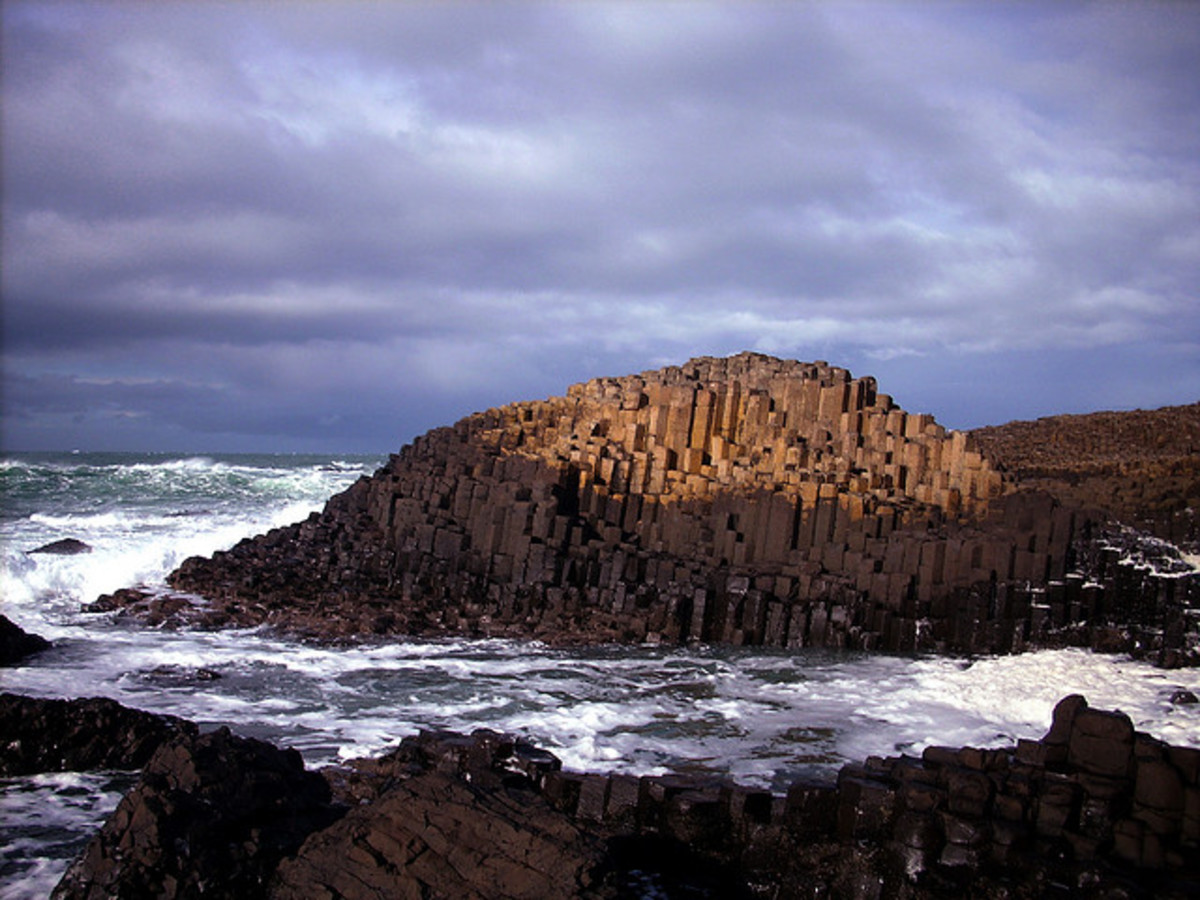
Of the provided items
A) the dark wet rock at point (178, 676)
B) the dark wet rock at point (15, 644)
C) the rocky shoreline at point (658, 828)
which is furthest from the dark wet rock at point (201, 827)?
the dark wet rock at point (15, 644)

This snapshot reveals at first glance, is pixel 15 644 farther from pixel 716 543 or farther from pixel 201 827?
pixel 716 543

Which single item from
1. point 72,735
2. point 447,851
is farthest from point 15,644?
point 447,851

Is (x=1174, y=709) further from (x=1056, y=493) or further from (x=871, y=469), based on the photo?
(x=871, y=469)

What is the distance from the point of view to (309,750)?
7.98m

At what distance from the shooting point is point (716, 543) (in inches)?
601

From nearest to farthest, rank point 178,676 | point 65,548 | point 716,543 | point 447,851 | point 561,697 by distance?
point 447,851
point 561,697
point 178,676
point 716,543
point 65,548

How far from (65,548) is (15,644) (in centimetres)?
843

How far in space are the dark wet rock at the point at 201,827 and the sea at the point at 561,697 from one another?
76 centimetres

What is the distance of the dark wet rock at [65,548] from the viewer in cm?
1861

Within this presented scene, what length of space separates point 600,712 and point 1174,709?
19.0ft

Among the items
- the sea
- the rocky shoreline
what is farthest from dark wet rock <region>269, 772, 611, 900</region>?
the sea

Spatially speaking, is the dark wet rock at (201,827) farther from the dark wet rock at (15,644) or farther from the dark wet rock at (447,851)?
the dark wet rock at (15,644)

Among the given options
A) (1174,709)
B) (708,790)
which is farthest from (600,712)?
(1174,709)

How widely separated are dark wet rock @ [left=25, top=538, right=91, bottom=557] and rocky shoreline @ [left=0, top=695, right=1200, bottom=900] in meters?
14.5
